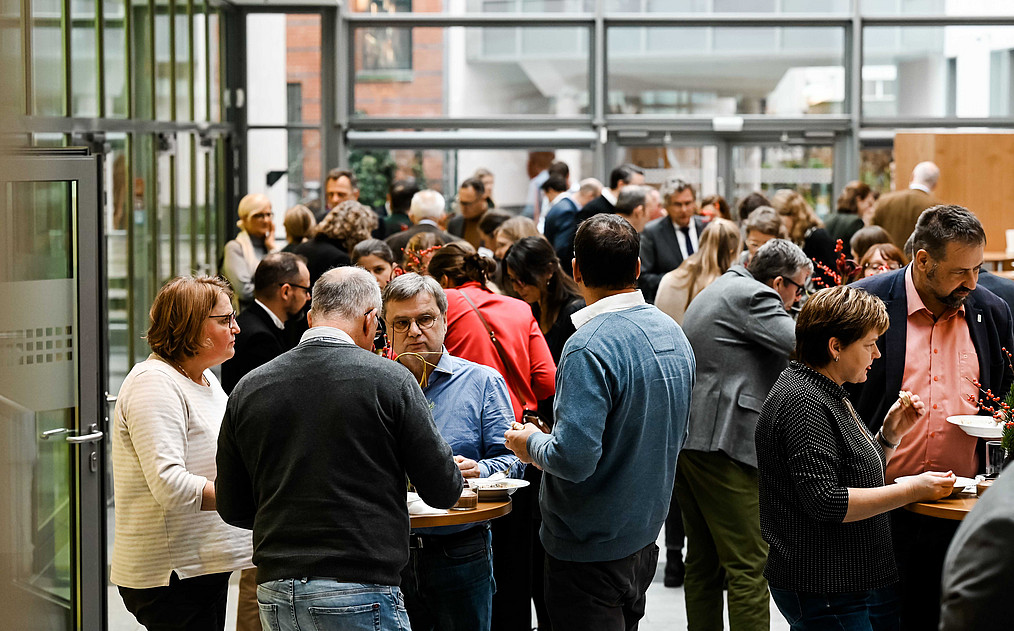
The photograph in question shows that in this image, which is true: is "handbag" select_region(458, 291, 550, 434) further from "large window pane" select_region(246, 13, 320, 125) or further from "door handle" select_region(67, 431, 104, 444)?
"large window pane" select_region(246, 13, 320, 125)

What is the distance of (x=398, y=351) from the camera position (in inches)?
140

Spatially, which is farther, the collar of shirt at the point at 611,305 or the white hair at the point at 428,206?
the white hair at the point at 428,206

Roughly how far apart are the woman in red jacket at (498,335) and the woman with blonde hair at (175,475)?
120 cm

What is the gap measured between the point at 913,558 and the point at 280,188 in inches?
A: 346

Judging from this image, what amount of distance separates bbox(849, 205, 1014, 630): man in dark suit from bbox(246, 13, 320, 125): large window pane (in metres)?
8.71

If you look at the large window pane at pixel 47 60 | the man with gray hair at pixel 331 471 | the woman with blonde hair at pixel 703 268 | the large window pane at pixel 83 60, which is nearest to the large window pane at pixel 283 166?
the large window pane at pixel 83 60

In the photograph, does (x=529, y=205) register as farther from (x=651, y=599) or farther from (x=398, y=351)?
(x=398, y=351)

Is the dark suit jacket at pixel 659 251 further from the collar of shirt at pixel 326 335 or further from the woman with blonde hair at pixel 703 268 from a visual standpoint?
the collar of shirt at pixel 326 335

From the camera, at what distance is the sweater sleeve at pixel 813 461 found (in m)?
3.06

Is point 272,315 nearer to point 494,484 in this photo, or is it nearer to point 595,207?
point 494,484

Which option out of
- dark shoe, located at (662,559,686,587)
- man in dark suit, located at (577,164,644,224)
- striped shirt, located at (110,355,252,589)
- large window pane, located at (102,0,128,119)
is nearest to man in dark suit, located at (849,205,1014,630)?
dark shoe, located at (662,559,686,587)

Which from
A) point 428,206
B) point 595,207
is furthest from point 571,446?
point 428,206

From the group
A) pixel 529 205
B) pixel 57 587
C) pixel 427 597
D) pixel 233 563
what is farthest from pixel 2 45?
pixel 529 205

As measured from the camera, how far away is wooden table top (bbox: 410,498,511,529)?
3.23 meters
